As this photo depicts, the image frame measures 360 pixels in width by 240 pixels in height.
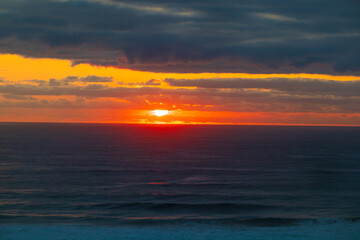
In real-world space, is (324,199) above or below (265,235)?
above

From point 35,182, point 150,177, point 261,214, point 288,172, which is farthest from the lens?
point 288,172

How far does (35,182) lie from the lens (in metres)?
53.0

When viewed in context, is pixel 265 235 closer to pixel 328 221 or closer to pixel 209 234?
pixel 209 234

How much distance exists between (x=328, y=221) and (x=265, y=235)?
782cm

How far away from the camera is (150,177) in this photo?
5884 centimetres

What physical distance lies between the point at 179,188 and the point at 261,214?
55.0 feet

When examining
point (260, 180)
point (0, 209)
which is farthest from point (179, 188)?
point (0, 209)

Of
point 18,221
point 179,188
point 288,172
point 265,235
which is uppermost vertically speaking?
point 288,172

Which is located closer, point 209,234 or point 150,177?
point 209,234

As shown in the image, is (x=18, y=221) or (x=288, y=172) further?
(x=288, y=172)

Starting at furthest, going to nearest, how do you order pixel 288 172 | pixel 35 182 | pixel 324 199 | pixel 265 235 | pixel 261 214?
pixel 288 172 → pixel 35 182 → pixel 324 199 → pixel 261 214 → pixel 265 235

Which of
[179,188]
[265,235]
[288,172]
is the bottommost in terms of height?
[265,235]

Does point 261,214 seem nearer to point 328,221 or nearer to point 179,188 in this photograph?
point 328,221

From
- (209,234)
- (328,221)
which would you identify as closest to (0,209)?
(209,234)
